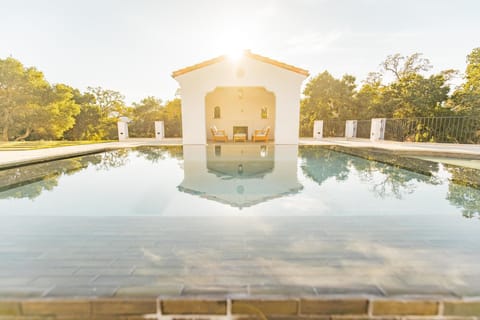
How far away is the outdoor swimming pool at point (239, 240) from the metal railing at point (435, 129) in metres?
12.6

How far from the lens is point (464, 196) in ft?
13.4

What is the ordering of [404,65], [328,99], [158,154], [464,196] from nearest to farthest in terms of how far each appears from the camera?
[464,196]
[158,154]
[328,99]
[404,65]

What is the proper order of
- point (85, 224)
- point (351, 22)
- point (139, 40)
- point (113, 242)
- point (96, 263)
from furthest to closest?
1. point (139, 40)
2. point (351, 22)
3. point (85, 224)
4. point (113, 242)
5. point (96, 263)

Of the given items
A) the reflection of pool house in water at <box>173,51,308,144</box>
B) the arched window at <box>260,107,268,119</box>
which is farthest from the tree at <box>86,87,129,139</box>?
the arched window at <box>260,107,268,119</box>

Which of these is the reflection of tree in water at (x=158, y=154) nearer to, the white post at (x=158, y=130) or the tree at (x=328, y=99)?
the white post at (x=158, y=130)

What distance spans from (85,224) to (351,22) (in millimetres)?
16873

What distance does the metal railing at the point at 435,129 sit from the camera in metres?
13.5

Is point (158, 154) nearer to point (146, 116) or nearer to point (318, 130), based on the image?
point (318, 130)

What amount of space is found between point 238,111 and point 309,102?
302 inches

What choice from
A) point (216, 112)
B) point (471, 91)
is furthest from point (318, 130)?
point (471, 91)

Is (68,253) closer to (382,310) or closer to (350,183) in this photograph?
(382,310)

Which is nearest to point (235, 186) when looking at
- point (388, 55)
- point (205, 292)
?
point (205, 292)

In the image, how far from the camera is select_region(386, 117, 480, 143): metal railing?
13.5m

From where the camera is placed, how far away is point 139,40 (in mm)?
15867
